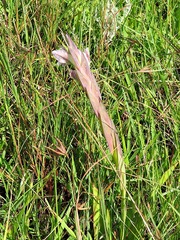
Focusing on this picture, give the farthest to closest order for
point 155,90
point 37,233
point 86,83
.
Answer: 1. point 155,90
2. point 37,233
3. point 86,83

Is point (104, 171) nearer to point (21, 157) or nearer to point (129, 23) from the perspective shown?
point (21, 157)

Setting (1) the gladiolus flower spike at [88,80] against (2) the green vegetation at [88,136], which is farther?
(2) the green vegetation at [88,136]

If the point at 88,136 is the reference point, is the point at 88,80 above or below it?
above

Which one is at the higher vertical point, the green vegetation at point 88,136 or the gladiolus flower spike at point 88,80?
→ the gladiolus flower spike at point 88,80

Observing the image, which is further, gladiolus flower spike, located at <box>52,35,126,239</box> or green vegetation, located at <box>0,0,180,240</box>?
green vegetation, located at <box>0,0,180,240</box>

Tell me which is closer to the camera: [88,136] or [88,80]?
[88,80]

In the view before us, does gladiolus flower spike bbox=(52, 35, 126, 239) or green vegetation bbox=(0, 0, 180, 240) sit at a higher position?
gladiolus flower spike bbox=(52, 35, 126, 239)

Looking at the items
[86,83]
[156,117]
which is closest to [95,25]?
[156,117]

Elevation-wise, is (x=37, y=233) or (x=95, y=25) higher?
(x=95, y=25)
